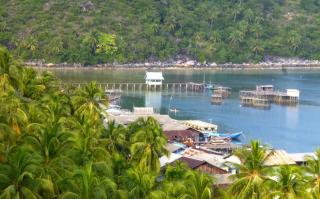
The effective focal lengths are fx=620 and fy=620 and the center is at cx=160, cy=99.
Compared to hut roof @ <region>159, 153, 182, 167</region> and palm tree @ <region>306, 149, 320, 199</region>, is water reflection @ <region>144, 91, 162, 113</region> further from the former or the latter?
palm tree @ <region>306, 149, 320, 199</region>

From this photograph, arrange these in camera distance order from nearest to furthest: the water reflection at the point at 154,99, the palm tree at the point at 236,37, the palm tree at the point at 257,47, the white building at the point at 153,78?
1. the water reflection at the point at 154,99
2. the white building at the point at 153,78
3. the palm tree at the point at 257,47
4. the palm tree at the point at 236,37

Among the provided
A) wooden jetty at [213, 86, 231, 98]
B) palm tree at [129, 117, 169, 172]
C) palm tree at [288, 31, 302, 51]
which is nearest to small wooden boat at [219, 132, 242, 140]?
wooden jetty at [213, 86, 231, 98]

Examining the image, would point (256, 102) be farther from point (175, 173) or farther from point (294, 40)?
point (294, 40)

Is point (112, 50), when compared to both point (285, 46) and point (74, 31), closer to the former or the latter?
point (74, 31)

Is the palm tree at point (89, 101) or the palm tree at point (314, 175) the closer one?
the palm tree at point (314, 175)

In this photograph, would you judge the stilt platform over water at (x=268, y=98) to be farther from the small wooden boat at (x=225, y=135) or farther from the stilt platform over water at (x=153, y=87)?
the small wooden boat at (x=225, y=135)

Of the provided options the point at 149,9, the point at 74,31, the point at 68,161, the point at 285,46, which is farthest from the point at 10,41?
the point at 68,161

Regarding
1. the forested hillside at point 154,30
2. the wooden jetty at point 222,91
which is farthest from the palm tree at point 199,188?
the forested hillside at point 154,30
